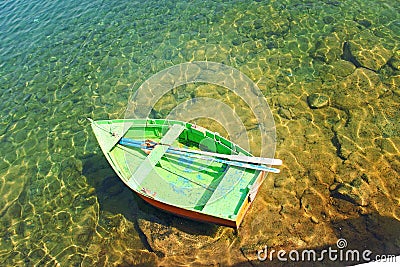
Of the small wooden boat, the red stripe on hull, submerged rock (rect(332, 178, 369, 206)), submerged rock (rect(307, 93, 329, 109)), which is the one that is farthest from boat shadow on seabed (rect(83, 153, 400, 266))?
submerged rock (rect(307, 93, 329, 109))

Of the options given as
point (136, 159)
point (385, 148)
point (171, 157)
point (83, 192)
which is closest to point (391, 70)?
point (385, 148)

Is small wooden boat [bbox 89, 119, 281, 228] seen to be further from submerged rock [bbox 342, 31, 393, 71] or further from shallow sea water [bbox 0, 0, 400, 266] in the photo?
submerged rock [bbox 342, 31, 393, 71]

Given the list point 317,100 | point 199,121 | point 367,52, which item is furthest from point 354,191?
point 367,52

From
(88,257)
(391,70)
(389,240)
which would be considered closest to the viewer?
(389,240)

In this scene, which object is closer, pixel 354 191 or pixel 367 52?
pixel 354 191

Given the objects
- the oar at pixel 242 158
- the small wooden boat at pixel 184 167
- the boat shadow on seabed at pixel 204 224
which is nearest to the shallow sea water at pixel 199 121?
the boat shadow on seabed at pixel 204 224

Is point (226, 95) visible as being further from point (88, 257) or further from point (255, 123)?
point (88, 257)

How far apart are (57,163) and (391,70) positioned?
18293 mm

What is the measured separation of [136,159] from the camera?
47.4 ft

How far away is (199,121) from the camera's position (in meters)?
16.8

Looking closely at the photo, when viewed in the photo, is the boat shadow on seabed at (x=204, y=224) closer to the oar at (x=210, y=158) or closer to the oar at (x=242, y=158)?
the oar at (x=210, y=158)
